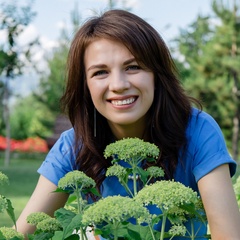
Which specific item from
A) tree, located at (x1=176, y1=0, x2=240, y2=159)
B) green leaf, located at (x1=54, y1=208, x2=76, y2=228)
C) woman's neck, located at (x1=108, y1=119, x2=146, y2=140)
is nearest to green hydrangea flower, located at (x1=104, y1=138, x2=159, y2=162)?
green leaf, located at (x1=54, y1=208, x2=76, y2=228)

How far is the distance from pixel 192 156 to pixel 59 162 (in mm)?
389

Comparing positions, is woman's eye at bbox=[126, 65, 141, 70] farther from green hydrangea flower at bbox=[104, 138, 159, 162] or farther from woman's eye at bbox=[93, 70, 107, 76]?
green hydrangea flower at bbox=[104, 138, 159, 162]

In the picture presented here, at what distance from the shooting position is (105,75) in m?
1.50

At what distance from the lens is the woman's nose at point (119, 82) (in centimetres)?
146

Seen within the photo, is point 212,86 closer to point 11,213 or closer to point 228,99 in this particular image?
point 228,99

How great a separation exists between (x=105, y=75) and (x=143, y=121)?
269mm

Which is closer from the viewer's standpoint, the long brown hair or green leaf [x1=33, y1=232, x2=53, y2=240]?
green leaf [x1=33, y1=232, x2=53, y2=240]

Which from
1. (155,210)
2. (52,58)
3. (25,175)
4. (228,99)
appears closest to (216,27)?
(228,99)

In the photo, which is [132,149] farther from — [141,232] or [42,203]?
[42,203]

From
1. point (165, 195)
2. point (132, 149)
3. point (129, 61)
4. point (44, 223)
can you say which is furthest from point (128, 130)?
point (165, 195)

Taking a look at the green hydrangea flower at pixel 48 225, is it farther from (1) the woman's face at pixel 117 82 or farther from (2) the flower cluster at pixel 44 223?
(1) the woman's face at pixel 117 82

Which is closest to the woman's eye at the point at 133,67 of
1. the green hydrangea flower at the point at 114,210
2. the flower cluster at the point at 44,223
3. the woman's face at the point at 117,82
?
the woman's face at the point at 117,82

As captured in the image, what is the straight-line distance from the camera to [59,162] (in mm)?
1802

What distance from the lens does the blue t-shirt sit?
1.60 metres
